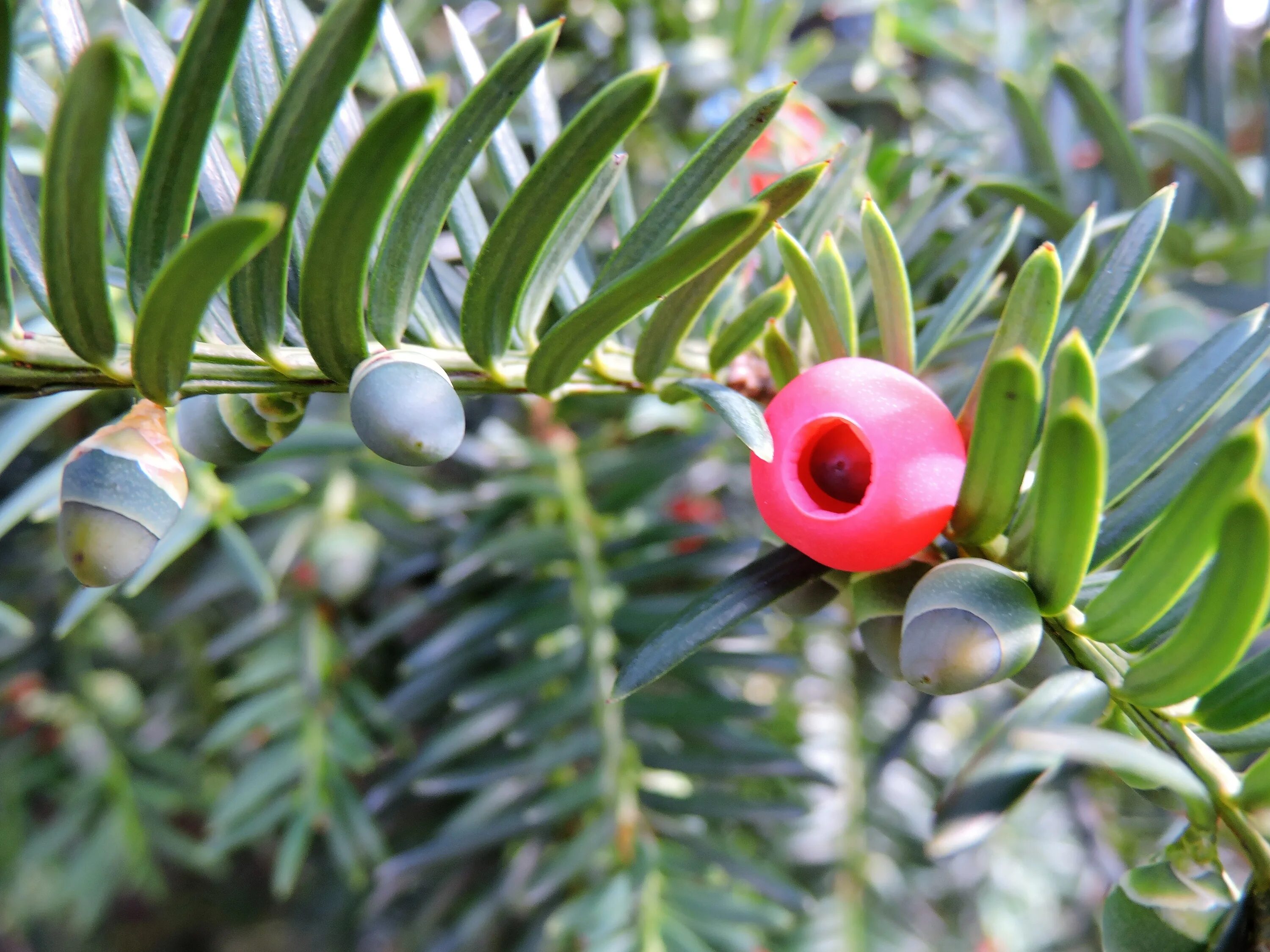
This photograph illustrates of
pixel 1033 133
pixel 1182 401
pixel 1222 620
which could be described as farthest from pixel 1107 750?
pixel 1033 133

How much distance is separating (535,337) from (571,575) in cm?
32

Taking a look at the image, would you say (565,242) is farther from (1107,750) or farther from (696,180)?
(1107,750)

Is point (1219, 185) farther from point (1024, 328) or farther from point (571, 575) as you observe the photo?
point (571, 575)

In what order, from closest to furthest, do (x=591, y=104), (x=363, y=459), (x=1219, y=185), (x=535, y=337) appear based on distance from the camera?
(x=591, y=104)
(x=535, y=337)
(x=1219, y=185)
(x=363, y=459)

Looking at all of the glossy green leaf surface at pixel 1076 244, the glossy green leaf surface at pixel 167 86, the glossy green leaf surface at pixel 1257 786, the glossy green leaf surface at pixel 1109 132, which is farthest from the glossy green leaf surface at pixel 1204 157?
the glossy green leaf surface at pixel 167 86

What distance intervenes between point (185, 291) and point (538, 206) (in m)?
0.12

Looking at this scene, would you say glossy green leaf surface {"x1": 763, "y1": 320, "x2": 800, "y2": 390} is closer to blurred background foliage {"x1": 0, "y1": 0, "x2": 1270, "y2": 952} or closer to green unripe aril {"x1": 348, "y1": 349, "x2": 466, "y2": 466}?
blurred background foliage {"x1": 0, "y1": 0, "x2": 1270, "y2": 952}

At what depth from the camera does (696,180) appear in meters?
0.34

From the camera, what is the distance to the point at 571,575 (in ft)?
2.34

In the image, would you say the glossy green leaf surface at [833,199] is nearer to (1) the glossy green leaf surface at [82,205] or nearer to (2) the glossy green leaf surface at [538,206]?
(2) the glossy green leaf surface at [538,206]

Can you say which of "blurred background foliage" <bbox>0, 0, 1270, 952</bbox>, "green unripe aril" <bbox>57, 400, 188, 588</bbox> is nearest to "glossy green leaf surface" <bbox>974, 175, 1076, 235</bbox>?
"blurred background foliage" <bbox>0, 0, 1270, 952</bbox>

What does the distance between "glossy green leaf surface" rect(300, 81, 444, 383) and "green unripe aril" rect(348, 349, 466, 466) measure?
0.07ft

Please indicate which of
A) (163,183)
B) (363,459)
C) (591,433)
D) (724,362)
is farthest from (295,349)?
(591,433)

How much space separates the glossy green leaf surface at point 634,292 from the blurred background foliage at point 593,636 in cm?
14
